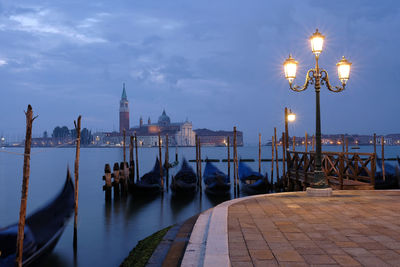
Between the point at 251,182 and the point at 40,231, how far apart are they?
37.1ft

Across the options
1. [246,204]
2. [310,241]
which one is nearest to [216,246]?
[310,241]

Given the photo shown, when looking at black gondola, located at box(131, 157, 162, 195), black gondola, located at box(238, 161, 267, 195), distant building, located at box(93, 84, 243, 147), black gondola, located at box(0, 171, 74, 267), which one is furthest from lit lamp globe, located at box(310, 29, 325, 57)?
distant building, located at box(93, 84, 243, 147)

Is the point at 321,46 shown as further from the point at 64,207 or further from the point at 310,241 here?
the point at 64,207

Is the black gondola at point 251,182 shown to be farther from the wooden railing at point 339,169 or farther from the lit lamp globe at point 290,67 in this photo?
the lit lamp globe at point 290,67

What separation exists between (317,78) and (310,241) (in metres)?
4.16

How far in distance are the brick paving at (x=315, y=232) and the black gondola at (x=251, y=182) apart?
925cm

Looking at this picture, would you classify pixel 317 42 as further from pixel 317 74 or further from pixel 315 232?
pixel 315 232

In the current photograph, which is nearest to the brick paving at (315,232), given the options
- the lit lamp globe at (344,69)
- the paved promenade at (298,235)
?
the paved promenade at (298,235)

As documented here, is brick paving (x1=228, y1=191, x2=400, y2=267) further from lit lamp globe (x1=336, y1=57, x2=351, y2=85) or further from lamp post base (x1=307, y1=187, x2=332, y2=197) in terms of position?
lit lamp globe (x1=336, y1=57, x2=351, y2=85)

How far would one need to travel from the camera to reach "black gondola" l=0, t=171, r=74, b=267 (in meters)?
5.39

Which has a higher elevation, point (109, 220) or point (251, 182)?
point (251, 182)

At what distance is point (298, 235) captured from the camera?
12.3ft

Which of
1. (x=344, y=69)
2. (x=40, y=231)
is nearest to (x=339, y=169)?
(x=344, y=69)

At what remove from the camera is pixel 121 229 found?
10039mm
